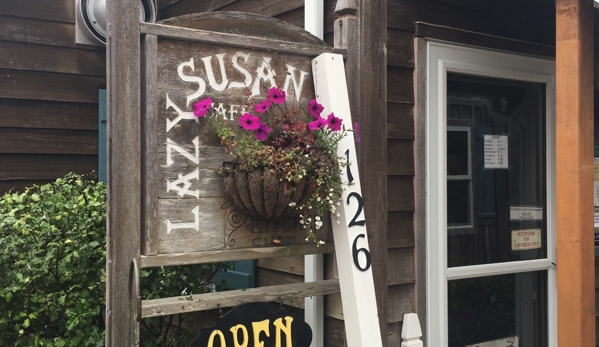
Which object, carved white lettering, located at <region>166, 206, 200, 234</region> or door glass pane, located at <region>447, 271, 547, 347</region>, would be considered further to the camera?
door glass pane, located at <region>447, 271, 547, 347</region>

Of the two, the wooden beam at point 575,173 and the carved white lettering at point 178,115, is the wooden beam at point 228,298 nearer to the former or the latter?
the carved white lettering at point 178,115

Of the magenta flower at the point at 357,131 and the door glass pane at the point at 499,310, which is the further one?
the door glass pane at the point at 499,310

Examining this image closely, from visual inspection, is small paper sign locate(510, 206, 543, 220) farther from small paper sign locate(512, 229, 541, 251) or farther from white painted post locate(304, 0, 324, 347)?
white painted post locate(304, 0, 324, 347)

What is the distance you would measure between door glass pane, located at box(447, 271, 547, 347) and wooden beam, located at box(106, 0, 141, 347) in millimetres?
1695

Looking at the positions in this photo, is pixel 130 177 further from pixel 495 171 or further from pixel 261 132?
pixel 495 171

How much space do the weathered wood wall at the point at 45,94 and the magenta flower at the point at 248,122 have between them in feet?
7.47

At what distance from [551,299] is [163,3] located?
3.04 meters

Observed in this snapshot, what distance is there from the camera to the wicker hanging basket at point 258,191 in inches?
80.9

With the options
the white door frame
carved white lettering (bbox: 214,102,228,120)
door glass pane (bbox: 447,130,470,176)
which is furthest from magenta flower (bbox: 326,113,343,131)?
door glass pane (bbox: 447,130,470,176)

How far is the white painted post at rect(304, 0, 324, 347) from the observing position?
9.18ft

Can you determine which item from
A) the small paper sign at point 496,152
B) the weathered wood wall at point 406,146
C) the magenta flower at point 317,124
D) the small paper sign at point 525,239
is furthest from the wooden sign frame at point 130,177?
the small paper sign at point 525,239

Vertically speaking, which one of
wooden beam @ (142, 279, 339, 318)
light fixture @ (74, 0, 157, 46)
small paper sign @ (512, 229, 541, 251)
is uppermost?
light fixture @ (74, 0, 157, 46)

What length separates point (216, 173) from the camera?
209 cm

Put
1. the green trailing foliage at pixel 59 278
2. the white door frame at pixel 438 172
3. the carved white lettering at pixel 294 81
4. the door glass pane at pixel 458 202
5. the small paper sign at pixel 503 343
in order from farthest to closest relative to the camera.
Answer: the small paper sign at pixel 503 343, the door glass pane at pixel 458 202, the white door frame at pixel 438 172, the green trailing foliage at pixel 59 278, the carved white lettering at pixel 294 81
